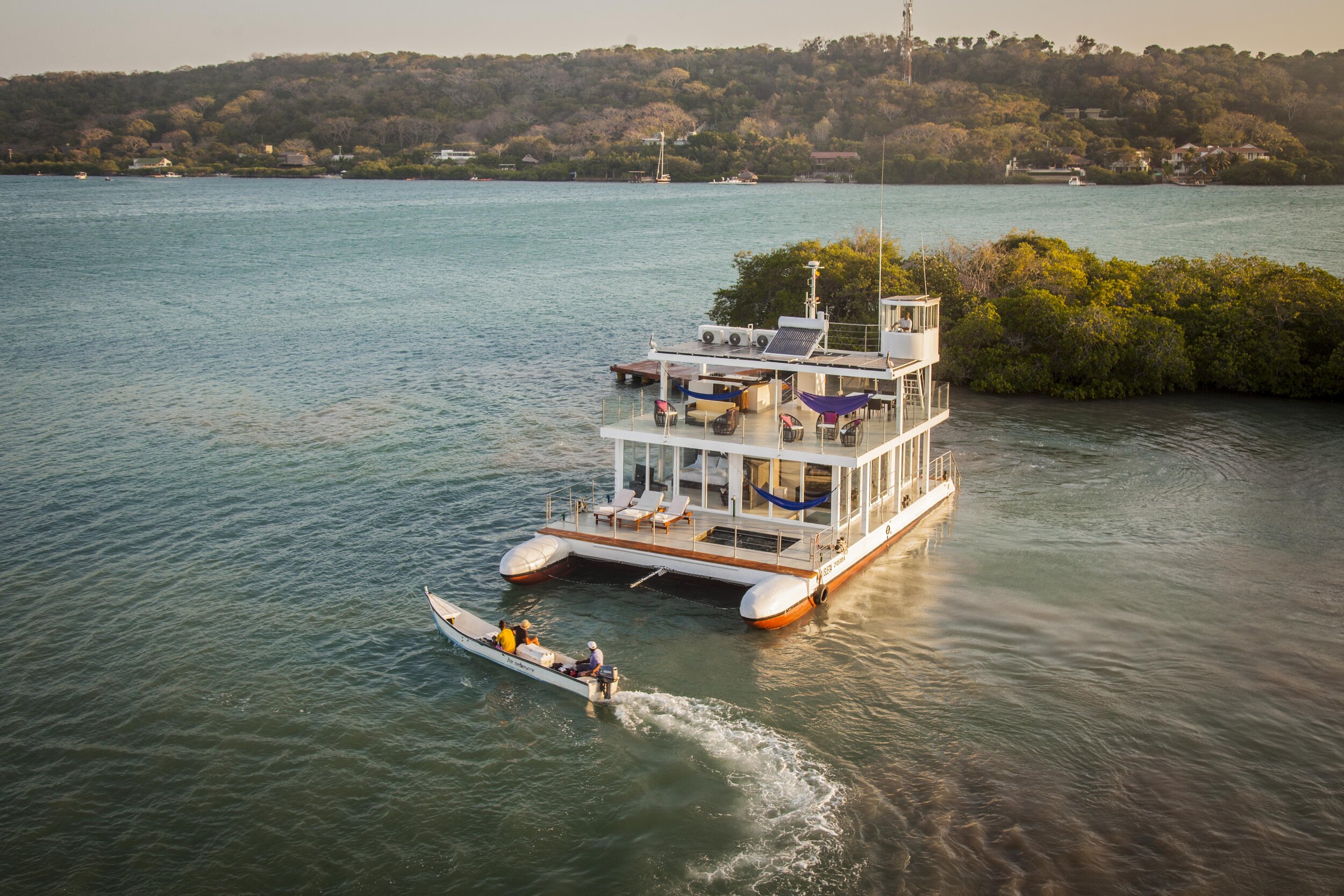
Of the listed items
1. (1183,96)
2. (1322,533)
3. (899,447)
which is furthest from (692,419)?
(1183,96)

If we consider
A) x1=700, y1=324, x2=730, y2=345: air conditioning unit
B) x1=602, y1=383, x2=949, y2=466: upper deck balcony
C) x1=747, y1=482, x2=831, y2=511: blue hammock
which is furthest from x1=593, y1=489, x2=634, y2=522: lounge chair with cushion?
x1=700, y1=324, x2=730, y2=345: air conditioning unit

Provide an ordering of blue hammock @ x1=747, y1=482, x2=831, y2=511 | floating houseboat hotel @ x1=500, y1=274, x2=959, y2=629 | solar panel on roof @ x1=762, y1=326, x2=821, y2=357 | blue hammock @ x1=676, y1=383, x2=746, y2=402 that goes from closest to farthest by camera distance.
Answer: floating houseboat hotel @ x1=500, y1=274, x2=959, y2=629
blue hammock @ x1=747, y1=482, x2=831, y2=511
solar panel on roof @ x1=762, y1=326, x2=821, y2=357
blue hammock @ x1=676, y1=383, x2=746, y2=402

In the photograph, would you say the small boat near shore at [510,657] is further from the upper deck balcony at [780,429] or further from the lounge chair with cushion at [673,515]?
the upper deck balcony at [780,429]

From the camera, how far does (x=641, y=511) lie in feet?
96.6

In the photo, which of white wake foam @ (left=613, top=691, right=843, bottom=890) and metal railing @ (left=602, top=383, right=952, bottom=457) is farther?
metal railing @ (left=602, top=383, right=952, bottom=457)

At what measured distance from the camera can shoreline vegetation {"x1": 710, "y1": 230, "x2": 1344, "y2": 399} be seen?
5119 cm

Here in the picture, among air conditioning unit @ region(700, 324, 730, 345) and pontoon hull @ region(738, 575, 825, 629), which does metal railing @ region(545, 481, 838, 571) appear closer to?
pontoon hull @ region(738, 575, 825, 629)

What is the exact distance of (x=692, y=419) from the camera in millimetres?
31234

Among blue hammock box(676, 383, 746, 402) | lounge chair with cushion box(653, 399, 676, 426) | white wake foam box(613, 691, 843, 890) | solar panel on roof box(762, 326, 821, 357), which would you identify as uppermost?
solar panel on roof box(762, 326, 821, 357)

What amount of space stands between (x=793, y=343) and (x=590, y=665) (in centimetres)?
1276

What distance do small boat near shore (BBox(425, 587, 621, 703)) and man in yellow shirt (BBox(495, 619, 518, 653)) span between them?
0.40ft

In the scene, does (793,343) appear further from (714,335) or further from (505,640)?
(505,640)

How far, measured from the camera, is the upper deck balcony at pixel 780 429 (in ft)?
94.2

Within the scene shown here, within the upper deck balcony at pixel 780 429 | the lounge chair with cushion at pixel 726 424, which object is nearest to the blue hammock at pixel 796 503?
the upper deck balcony at pixel 780 429
